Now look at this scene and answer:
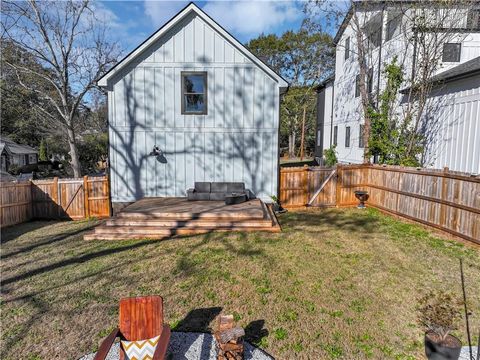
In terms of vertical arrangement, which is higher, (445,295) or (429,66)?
(429,66)

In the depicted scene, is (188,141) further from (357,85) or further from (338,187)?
(357,85)

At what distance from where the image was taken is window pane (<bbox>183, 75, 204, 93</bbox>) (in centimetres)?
1036

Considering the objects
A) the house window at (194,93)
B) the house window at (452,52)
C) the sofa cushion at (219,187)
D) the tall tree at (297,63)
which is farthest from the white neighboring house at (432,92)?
the tall tree at (297,63)

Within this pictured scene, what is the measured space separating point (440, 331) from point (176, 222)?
6.36 meters

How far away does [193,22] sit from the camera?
33.1 ft

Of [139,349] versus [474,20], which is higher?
[474,20]

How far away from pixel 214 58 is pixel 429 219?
8.22 meters

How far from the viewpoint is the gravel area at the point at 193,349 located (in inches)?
Answer: 145

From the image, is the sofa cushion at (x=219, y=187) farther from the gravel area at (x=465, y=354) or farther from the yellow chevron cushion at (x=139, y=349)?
the gravel area at (x=465, y=354)

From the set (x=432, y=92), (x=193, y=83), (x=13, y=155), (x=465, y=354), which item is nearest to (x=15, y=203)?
(x=193, y=83)

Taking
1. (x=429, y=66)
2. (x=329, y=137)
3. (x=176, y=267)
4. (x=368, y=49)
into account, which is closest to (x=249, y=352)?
(x=176, y=267)

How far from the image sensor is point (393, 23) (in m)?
15.0

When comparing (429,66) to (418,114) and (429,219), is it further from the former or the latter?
(429,219)

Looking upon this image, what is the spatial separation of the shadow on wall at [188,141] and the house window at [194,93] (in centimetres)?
21
